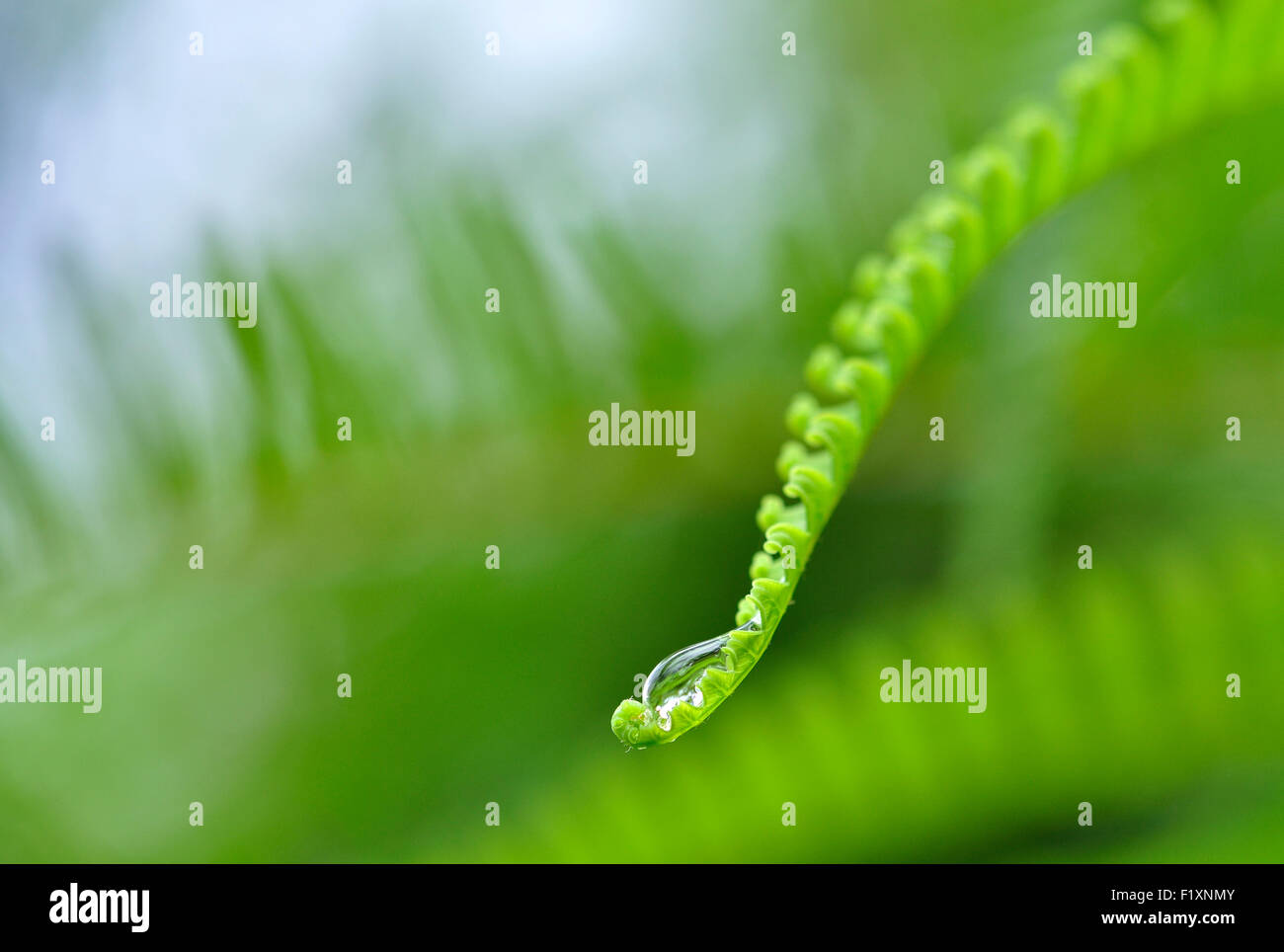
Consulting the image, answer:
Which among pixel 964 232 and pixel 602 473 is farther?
pixel 602 473

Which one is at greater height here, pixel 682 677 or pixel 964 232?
pixel 964 232

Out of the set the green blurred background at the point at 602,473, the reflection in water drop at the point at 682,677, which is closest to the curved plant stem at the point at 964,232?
the reflection in water drop at the point at 682,677

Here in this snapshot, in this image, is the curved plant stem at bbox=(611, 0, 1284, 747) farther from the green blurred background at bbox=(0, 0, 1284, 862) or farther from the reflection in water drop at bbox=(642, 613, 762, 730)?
the green blurred background at bbox=(0, 0, 1284, 862)

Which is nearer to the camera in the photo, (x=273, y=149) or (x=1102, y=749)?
(x=1102, y=749)

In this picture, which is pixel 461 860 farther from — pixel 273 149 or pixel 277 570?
pixel 273 149

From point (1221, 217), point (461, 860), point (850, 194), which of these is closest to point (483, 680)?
point (461, 860)

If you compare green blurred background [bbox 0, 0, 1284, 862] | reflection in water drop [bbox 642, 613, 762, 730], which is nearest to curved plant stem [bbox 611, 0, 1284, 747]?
reflection in water drop [bbox 642, 613, 762, 730]
